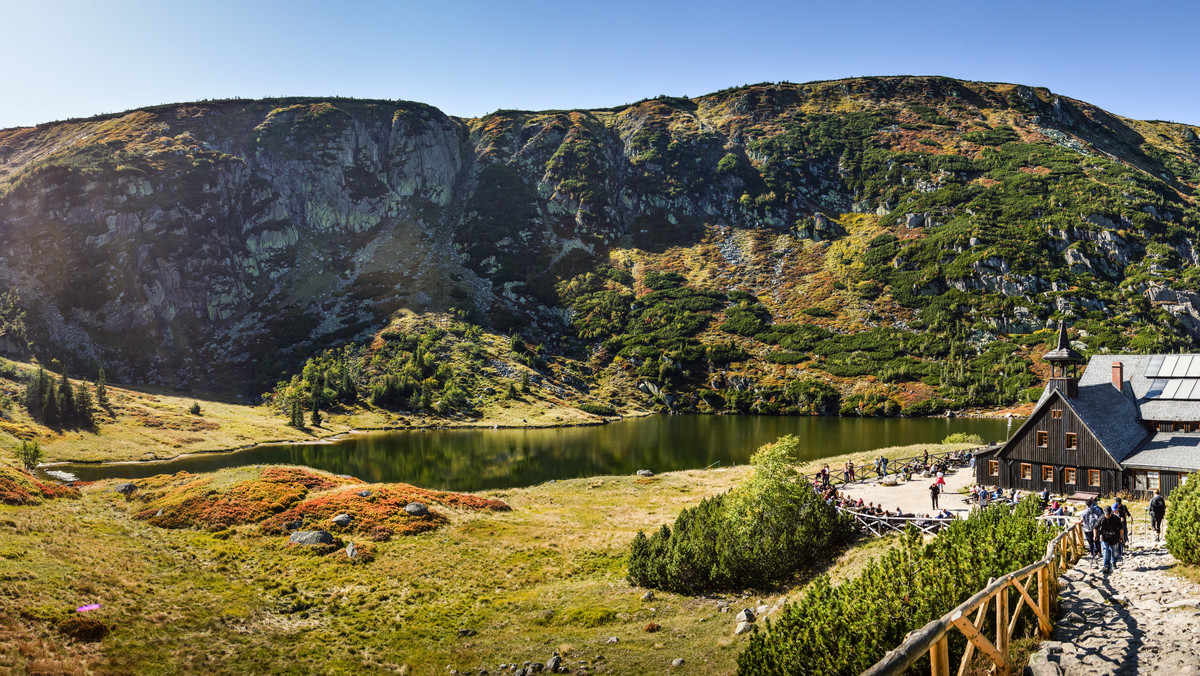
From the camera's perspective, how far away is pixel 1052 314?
170m

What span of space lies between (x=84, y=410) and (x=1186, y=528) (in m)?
146

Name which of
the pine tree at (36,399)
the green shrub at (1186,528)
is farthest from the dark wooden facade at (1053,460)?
the pine tree at (36,399)

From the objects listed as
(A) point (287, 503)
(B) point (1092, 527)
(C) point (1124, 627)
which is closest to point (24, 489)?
(A) point (287, 503)

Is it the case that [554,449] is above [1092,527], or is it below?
below

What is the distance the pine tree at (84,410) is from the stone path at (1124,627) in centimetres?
13817

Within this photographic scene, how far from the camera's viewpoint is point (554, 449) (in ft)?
350

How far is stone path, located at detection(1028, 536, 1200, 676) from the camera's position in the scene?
11.2 meters

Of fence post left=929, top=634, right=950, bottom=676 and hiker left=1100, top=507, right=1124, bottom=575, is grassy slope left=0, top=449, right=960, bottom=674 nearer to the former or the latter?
hiker left=1100, top=507, right=1124, bottom=575

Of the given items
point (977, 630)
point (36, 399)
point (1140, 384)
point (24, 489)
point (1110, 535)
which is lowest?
point (36, 399)

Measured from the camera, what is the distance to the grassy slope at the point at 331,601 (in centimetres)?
2394

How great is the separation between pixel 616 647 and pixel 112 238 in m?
245

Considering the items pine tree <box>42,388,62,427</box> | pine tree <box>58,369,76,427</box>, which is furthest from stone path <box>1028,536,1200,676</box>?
pine tree <box>42,388,62,427</box>

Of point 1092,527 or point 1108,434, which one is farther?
Answer: point 1108,434

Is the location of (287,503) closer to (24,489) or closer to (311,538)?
(311,538)
